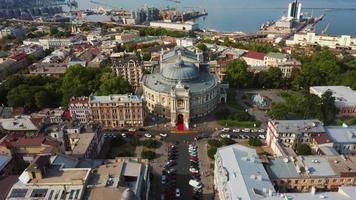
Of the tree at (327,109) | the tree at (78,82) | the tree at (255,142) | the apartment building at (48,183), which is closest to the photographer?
the apartment building at (48,183)

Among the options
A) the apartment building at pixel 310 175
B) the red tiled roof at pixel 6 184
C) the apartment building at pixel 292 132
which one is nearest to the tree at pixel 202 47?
the apartment building at pixel 292 132

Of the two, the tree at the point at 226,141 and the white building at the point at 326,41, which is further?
the white building at the point at 326,41

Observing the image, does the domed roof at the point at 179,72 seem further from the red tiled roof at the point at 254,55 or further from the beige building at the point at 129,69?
the red tiled roof at the point at 254,55

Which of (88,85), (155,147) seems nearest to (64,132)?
(155,147)

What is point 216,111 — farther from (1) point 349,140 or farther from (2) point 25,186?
(2) point 25,186

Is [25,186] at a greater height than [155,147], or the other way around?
[25,186]

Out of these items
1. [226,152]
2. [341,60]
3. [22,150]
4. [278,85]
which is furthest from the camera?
[341,60]

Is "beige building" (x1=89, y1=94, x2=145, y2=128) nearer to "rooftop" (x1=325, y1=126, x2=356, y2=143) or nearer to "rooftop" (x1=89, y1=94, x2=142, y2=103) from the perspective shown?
"rooftop" (x1=89, y1=94, x2=142, y2=103)
